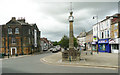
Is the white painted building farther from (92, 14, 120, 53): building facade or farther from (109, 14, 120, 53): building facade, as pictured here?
(109, 14, 120, 53): building facade

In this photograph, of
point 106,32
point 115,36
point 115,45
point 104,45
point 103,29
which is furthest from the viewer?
point 103,29

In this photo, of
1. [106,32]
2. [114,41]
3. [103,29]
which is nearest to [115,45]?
[114,41]

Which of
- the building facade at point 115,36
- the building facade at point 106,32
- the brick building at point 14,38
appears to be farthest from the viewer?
the brick building at point 14,38

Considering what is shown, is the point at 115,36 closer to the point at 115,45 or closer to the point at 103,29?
the point at 115,45

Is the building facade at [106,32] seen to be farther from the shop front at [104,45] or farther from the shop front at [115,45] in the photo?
the shop front at [115,45]

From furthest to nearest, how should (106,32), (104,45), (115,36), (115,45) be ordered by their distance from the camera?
(104,45) → (106,32) → (115,45) → (115,36)

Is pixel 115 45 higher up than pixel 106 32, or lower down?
lower down

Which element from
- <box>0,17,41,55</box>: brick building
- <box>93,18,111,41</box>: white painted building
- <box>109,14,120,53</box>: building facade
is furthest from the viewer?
<box>93,18,111,41</box>: white painted building

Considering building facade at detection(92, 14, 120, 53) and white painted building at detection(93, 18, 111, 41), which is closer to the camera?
building facade at detection(92, 14, 120, 53)

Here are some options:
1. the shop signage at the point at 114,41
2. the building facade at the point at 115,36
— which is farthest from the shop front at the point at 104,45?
the shop signage at the point at 114,41

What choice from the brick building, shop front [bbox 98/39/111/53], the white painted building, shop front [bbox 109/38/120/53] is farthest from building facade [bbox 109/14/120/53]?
the brick building

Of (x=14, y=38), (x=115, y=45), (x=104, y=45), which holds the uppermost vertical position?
(x=14, y=38)

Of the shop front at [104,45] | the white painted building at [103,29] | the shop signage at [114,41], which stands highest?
the white painted building at [103,29]

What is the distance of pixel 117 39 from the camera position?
27.3 metres
